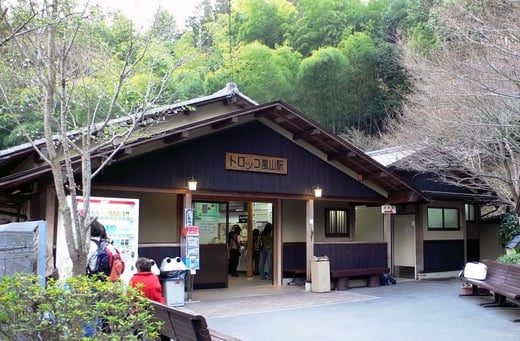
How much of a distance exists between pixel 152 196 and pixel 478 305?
7.08 metres

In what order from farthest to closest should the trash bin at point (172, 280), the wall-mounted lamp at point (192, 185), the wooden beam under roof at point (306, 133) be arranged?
the wooden beam under roof at point (306, 133) < the wall-mounted lamp at point (192, 185) < the trash bin at point (172, 280)

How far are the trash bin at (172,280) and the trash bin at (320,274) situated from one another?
342cm

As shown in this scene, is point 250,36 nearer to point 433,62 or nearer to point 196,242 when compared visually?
point 433,62

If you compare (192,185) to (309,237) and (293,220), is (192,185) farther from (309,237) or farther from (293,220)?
(293,220)

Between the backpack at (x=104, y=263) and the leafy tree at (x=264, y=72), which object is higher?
the leafy tree at (x=264, y=72)

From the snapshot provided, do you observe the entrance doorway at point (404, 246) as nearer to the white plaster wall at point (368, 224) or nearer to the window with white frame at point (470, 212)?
the white plaster wall at point (368, 224)

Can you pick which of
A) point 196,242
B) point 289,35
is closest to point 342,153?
point 196,242

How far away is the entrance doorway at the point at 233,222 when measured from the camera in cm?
1268

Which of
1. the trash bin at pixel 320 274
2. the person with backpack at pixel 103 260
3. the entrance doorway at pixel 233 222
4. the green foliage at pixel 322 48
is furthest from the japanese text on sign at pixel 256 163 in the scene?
the person with backpack at pixel 103 260

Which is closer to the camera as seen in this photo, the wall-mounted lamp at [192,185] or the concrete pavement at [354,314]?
the concrete pavement at [354,314]

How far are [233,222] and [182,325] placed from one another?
36.7ft

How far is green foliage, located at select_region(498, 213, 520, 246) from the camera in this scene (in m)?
15.1

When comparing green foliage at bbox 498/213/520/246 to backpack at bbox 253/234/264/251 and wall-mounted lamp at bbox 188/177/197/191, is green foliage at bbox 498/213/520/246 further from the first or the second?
wall-mounted lamp at bbox 188/177/197/191

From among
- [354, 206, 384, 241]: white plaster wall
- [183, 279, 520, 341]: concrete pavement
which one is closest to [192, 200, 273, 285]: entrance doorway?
[183, 279, 520, 341]: concrete pavement
